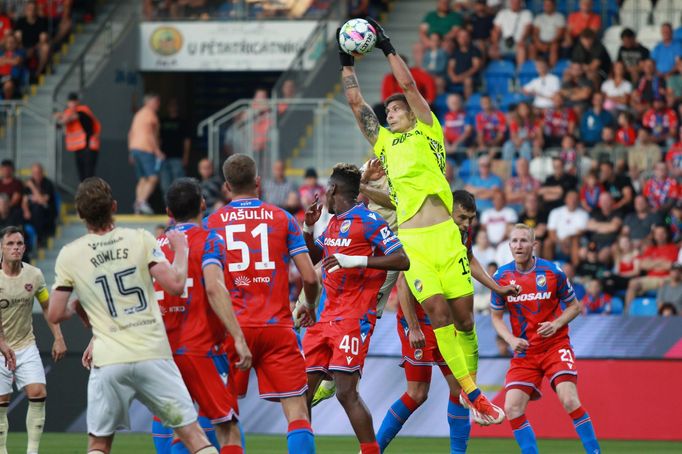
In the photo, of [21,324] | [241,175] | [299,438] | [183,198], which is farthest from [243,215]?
[21,324]

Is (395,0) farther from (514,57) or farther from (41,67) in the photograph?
(41,67)

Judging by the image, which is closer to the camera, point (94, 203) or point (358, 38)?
point (94, 203)

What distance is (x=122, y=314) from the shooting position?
872 cm

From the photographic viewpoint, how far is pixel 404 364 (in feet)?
39.6

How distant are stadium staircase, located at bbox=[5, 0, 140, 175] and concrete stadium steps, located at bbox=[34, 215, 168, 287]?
1065 millimetres

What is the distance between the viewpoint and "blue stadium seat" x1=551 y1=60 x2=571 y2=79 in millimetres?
23000

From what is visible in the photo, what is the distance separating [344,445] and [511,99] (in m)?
9.50

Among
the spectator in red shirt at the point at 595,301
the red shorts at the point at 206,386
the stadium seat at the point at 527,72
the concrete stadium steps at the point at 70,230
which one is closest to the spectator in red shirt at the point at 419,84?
the stadium seat at the point at 527,72

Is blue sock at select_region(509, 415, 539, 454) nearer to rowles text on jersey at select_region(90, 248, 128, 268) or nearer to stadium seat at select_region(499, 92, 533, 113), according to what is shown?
rowles text on jersey at select_region(90, 248, 128, 268)

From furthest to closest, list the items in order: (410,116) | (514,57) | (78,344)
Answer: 1. (514,57)
2. (78,344)
3. (410,116)

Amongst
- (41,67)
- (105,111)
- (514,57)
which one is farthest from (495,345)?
(41,67)

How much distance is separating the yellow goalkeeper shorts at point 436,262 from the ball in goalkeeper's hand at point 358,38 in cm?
156

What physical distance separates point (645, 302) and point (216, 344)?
34.2 feet

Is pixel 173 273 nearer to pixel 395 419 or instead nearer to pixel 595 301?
pixel 395 419
